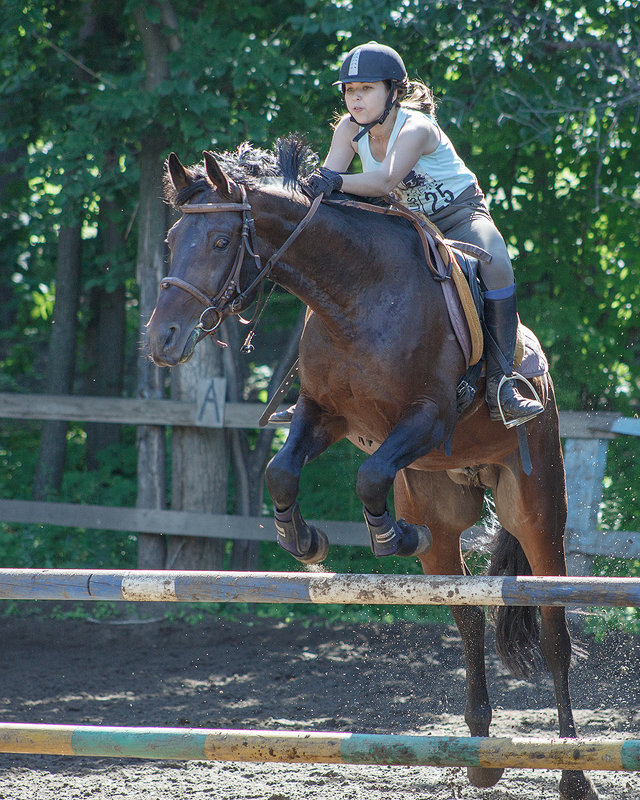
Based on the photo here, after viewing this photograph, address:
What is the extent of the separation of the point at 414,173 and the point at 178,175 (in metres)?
1.14

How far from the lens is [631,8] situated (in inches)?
275

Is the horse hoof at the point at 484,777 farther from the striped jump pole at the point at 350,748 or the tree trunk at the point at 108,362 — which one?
the tree trunk at the point at 108,362

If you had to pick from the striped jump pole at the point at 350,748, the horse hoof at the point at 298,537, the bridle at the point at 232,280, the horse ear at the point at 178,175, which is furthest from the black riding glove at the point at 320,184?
the striped jump pole at the point at 350,748

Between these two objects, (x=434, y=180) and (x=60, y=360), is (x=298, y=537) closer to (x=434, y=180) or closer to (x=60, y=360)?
(x=434, y=180)

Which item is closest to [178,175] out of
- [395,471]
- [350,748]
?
[395,471]

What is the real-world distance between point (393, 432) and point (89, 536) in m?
5.61

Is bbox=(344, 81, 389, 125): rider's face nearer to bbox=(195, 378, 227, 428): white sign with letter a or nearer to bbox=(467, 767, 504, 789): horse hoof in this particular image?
bbox=(467, 767, 504, 789): horse hoof

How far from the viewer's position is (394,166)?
11.1 feet

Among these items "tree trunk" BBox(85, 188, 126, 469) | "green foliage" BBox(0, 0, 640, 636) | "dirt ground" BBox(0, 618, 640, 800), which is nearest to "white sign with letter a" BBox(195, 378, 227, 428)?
"green foliage" BBox(0, 0, 640, 636)

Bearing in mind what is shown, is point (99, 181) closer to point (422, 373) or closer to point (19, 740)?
point (422, 373)

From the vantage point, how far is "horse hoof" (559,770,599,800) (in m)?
3.80

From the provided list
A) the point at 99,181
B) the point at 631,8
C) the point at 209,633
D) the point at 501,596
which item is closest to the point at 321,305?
the point at 501,596

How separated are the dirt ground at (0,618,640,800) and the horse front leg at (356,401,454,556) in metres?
1.31

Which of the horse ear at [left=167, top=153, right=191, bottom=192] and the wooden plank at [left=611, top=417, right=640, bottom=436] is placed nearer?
the horse ear at [left=167, top=153, right=191, bottom=192]
